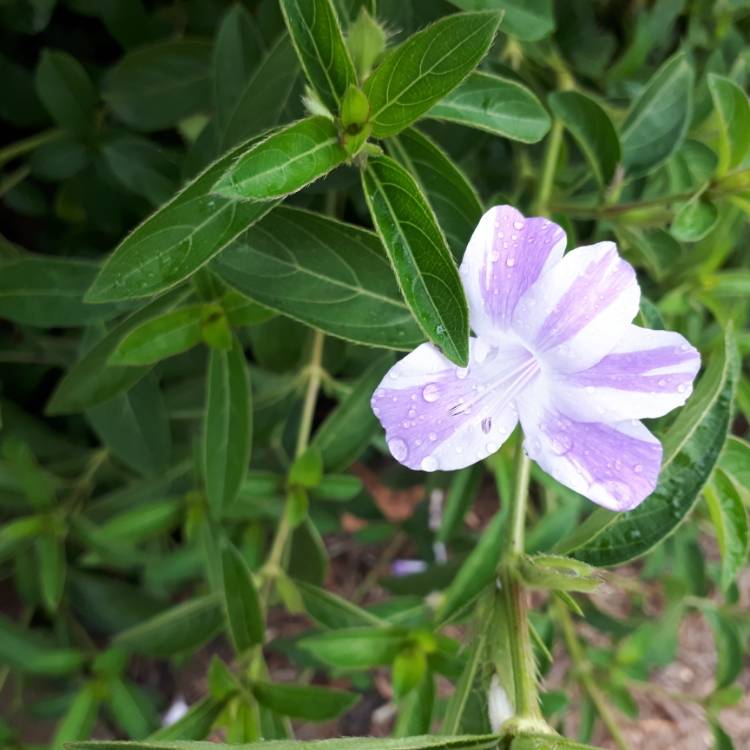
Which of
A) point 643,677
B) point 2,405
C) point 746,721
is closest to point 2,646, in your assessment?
point 2,405

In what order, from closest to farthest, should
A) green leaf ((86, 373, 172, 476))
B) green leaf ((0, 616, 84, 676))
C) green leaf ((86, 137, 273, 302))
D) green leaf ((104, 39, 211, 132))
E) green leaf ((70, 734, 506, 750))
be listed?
green leaf ((70, 734, 506, 750)) → green leaf ((86, 137, 273, 302)) → green leaf ((86, 373, 172, 476)) → green leaf ((104, 39, 211, 132)) → green leaf ((0, 616, 84, 676))

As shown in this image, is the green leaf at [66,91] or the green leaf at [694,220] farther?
the green leaf at [66,91]

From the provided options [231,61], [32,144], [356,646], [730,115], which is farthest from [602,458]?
[32,144]

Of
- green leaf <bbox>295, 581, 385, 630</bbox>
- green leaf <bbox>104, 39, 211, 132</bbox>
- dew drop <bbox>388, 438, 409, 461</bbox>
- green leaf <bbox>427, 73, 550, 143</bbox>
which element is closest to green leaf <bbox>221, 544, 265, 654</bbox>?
green leaf <bbox>295, 581, 385, 630</bbox>

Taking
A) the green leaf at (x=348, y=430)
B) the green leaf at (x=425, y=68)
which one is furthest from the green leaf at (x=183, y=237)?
the green leaf at (x=348, y=430)

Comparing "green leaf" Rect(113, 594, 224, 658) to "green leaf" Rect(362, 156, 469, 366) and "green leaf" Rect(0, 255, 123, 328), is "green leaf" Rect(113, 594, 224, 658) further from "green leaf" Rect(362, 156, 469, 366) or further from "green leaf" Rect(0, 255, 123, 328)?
"green leaf" Rect(362, 156, 469, 366)

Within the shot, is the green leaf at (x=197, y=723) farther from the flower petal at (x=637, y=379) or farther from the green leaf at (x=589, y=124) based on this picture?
the green leaf at (x=589, y=124)
